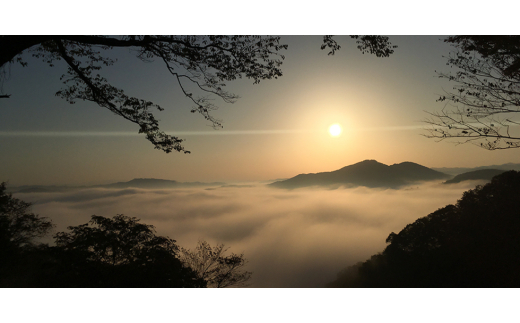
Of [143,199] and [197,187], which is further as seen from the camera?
[197,187]

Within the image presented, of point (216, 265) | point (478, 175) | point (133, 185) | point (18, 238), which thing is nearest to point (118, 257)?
point (133, 185)

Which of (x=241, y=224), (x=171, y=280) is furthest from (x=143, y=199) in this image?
(x=241, y=224)

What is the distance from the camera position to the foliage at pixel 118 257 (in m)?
3.93

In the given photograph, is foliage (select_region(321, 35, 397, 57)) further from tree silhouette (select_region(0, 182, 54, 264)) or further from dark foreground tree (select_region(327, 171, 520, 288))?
tree silhouette (select_region(0, 182, 54, 264))

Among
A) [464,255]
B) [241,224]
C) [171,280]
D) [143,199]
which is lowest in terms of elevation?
[171,280]

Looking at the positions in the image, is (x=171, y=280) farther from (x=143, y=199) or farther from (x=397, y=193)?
(x=397, y=193)

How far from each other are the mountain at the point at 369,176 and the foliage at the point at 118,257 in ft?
9.17

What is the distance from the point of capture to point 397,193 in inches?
191

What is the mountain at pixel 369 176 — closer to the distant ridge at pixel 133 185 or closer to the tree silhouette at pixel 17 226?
the distant ridge at pixel 133 185

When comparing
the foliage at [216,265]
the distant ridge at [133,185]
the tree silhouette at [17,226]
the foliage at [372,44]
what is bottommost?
the foliage at [216,265]

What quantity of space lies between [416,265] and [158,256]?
218 inches

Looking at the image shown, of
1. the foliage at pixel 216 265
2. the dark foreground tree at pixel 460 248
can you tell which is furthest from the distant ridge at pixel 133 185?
the dark foreground tree at pixel 460 248

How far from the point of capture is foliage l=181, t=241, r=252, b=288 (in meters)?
3.97

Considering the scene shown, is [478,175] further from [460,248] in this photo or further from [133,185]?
[133,185]
